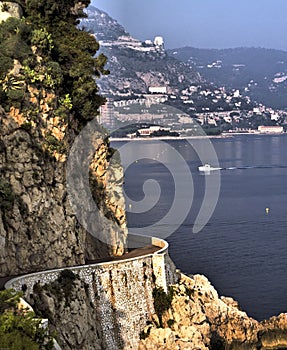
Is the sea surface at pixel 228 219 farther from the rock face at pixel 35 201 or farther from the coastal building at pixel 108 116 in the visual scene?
the coastal building at pixel 108 116

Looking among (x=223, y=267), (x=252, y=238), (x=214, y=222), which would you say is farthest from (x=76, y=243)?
(x=214, y=222)

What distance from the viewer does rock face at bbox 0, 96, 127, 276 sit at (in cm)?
1998

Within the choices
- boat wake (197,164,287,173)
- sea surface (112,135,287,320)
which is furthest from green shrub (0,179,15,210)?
boat wake (197,164,287,173)

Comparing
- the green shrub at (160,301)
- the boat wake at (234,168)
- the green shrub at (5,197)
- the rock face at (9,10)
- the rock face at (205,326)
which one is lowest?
the rock face at (205,326)

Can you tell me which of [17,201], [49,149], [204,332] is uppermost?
[49,149]

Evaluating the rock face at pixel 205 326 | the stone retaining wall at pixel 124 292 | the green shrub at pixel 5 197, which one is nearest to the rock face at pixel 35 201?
the green shrub at pixel 5 197

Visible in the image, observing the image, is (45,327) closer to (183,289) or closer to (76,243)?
(76,243)

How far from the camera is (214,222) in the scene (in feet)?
159

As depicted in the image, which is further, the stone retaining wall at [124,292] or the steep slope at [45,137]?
the stone retaining wall at [124,292]

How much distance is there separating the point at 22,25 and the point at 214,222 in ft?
93.5

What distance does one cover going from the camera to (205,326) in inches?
966

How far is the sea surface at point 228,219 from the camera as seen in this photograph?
33812 millimetres

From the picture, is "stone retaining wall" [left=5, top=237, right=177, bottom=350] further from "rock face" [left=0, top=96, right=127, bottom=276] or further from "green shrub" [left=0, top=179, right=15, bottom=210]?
"green shrub" [left=0, top=179, right=15, bottom=210]

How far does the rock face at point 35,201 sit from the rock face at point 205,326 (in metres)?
3.69
